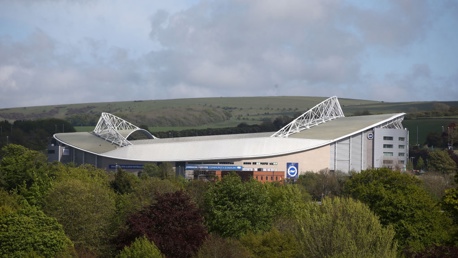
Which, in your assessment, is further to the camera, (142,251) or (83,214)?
(83,214)

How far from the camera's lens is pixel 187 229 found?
60.0m

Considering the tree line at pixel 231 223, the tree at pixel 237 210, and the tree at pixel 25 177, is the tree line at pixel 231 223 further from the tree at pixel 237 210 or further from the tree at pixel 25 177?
the tree at pixel 25 177

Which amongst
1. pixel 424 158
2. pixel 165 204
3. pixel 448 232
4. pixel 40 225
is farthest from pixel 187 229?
pixel 424 158

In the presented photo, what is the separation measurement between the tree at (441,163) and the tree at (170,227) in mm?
96977

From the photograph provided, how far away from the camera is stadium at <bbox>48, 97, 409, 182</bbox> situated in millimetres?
166375

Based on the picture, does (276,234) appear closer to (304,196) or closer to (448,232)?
(448,232)

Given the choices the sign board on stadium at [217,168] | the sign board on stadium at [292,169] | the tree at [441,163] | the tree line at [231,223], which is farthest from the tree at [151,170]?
the tree line at [231,223]

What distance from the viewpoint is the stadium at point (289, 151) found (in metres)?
166

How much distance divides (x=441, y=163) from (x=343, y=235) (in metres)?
111

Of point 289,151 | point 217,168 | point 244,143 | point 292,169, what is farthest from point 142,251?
point 244,143

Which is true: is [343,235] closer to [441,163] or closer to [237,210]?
[237,210]

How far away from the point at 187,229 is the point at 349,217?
32.2ft

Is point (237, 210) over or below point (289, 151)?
below

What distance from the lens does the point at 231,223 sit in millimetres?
66750
